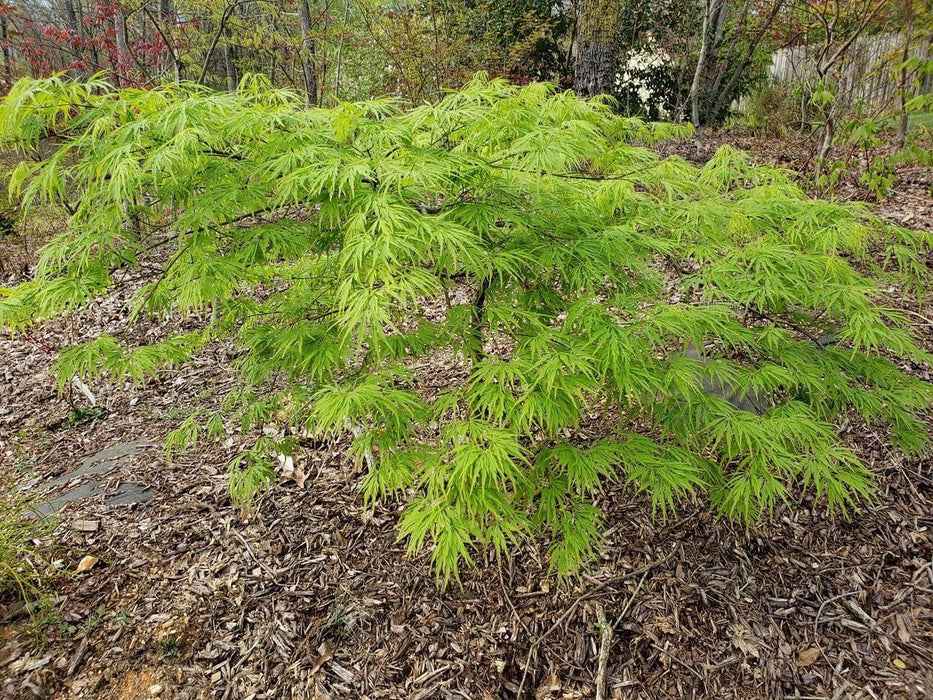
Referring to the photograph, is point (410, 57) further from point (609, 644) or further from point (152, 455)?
point (609, 644)

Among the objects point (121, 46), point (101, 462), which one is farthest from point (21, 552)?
point (121, 46)

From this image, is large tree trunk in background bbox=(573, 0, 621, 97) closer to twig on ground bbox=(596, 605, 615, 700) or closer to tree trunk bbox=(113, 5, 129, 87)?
tree trunk bbox=(113, 5, 129, 87)

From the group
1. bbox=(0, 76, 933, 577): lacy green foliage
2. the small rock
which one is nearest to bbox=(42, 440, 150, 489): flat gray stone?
the small rock

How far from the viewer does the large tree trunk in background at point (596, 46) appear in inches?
234

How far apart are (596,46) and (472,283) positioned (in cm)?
523

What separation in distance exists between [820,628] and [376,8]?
7.53m

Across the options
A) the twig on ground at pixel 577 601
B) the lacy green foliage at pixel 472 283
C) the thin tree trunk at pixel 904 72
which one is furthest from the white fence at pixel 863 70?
the twig on ground at pixel 577 601

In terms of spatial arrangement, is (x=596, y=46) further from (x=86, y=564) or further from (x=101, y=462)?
(x=86, y=564)

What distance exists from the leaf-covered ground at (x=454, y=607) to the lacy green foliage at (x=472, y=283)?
641mm

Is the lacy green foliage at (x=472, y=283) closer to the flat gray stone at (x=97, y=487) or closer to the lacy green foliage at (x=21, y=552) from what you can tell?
the lacy green foliage at (x=21, y=552)

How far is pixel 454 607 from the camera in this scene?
2426mm

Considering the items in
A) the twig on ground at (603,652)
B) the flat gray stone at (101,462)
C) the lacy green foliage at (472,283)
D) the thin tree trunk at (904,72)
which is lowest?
the flat gray stone at (101,462)

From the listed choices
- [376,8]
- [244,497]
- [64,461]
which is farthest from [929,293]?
[376,8]

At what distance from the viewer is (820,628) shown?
232 cm
